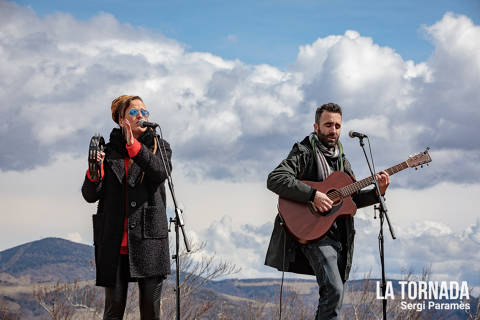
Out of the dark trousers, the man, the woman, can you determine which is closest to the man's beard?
the man

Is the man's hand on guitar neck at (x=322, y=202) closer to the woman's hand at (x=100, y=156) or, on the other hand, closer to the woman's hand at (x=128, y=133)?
the woman's hand at (x=128, y=133)

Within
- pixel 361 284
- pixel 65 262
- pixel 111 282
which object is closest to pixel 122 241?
pixel 111 282

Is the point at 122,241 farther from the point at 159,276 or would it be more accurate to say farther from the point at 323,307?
the point at 323,307

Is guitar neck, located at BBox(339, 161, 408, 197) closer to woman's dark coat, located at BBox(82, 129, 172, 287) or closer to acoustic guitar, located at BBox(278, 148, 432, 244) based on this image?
acoustic guitar, located at BBox(278, 148, 432, 244)

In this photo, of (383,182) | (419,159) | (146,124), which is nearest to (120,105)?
(146,124)

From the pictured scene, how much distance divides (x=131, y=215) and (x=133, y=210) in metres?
0.04

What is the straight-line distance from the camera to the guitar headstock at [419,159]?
18.7 feet

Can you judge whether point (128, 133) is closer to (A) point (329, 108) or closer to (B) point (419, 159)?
(A) point (329, 108)

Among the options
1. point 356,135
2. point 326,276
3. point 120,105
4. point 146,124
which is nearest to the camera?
point 146,124

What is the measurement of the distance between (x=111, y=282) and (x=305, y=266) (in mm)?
1669

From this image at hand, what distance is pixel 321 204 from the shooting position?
503 centimetres

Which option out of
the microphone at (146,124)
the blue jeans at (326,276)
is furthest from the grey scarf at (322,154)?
the microphone at (146,124)

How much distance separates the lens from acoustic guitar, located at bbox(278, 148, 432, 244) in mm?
4992

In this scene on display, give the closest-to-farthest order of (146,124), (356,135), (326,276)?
(146,124) → (326,276) → (356,135)
